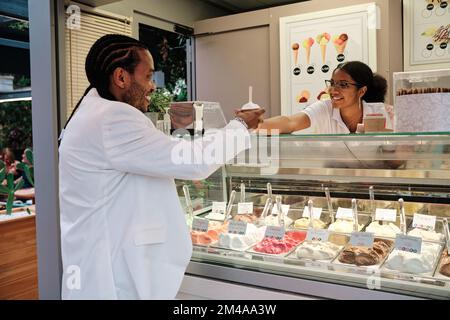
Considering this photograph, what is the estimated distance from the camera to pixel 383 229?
188 cm

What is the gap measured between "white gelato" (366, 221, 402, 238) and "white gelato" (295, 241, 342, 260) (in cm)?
21

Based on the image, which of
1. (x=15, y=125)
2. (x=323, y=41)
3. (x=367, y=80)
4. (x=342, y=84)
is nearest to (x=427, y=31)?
(x=323, y=41)

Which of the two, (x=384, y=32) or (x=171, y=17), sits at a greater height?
(x=171, y=17)

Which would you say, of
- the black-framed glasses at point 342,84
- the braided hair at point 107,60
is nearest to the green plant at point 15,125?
the braided hair at point 107,60

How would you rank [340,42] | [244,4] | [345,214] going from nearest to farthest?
[345,214], [340,42], [244,4]

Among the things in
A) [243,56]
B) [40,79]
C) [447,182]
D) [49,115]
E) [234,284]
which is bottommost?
[234,284]

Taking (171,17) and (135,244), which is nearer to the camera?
(135,244)

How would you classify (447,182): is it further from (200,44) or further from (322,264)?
(200,44)

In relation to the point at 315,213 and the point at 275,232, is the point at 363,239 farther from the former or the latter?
the point at 315,213

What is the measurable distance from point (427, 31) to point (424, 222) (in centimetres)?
194

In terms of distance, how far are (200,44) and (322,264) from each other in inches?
122

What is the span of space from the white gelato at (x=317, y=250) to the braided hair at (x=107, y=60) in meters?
0.91

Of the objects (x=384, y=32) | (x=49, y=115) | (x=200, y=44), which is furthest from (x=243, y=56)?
(x=49, y=115)
